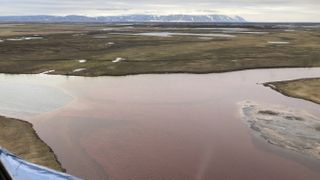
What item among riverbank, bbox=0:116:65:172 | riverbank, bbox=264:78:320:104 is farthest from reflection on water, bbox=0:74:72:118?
riverbank, bbox=264:78:320:104

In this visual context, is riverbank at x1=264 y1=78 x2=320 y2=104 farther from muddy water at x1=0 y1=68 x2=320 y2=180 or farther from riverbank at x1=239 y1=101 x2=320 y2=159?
riverbank at x1=239 y1=101 x2=320 y2=159

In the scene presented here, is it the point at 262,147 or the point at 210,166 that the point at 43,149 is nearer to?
the point at 210,166

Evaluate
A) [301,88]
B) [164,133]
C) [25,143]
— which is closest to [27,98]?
[25,143]

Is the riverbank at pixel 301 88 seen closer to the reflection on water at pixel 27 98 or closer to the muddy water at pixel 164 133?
the muddy water at pixel 164 133

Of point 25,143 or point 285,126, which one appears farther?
point 285,126

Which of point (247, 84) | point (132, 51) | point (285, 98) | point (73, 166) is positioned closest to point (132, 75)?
point (247, 84)

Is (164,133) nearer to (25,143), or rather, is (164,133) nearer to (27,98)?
(25,143)
